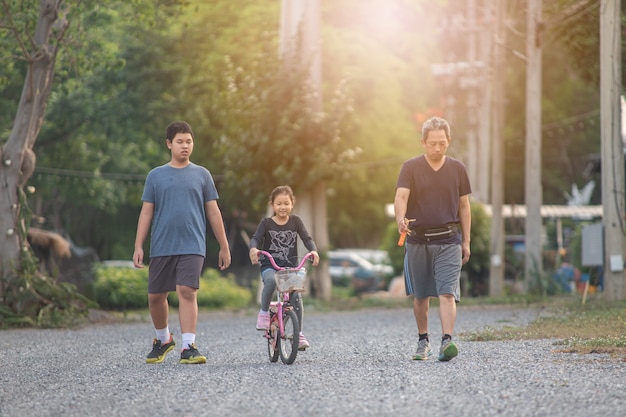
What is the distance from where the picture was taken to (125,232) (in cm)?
5222

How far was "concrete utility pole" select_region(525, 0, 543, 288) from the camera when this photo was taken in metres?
26.4

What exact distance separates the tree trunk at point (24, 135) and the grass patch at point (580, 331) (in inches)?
302

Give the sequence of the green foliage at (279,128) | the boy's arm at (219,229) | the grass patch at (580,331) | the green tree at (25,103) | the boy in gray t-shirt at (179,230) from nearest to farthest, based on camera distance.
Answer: the boy in gray t-shirt at (179,230), the boy's arm at (219,229), the grass patch at (580,331), the green tree at (25,103), the green foliage at (279,128)

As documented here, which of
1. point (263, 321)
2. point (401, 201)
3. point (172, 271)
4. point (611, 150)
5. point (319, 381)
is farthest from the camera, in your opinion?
point (611, 150)

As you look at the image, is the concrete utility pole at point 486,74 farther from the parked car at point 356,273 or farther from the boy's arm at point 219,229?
the boy's arm at point 219,229

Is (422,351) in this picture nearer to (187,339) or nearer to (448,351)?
(448,351)

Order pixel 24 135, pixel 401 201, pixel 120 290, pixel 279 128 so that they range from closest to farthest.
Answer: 1. pixel 401 201
2. pixel 24 135
3. pixel 279 128
4. pixel 120 290

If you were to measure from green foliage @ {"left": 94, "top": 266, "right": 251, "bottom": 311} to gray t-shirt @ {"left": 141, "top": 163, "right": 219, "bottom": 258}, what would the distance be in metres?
22.5

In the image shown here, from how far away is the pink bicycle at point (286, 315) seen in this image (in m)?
10.6

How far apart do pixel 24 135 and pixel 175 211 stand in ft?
30.6

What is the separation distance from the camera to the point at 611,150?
20.2m

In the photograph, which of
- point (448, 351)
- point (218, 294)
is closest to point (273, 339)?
point (448, 351)

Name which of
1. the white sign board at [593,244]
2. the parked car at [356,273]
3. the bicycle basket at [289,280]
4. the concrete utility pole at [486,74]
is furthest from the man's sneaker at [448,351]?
the parked car at [356,273]

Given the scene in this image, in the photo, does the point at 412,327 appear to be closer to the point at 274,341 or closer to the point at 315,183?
the point at 274,341
